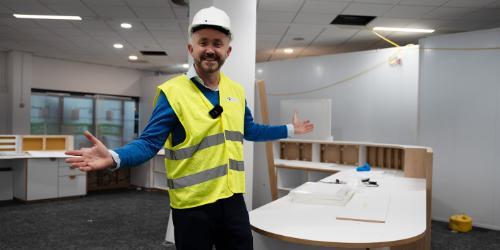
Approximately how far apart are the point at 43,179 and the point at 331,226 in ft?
18.9

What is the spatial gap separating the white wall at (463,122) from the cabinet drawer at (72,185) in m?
5.56

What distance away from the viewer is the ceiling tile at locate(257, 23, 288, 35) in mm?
5893

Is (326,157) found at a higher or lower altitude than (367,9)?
lower

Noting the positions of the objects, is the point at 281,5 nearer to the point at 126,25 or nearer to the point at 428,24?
the point at 428,24

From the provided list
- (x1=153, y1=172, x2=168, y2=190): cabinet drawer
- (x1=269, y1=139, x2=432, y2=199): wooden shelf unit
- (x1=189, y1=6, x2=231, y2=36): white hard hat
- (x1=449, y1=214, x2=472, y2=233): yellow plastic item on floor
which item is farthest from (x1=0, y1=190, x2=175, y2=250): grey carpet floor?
(x1=449, y1=214, x2=472, y2=233): yellow plastic item on floor

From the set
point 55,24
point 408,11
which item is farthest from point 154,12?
point 408,11

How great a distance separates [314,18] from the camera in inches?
216

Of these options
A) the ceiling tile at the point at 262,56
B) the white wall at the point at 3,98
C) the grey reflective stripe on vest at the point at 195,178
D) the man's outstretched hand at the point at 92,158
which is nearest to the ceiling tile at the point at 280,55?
the ceiling tile at the point at 262,56

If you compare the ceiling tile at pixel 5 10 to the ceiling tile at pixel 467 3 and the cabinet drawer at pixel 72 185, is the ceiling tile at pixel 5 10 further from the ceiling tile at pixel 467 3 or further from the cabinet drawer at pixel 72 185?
the ceiling tile at pixel 467 3

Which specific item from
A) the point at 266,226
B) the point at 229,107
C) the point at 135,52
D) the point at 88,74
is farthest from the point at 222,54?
the point at 88,74

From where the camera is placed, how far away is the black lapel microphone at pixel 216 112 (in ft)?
4.57

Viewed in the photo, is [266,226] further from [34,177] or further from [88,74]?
[88,74]

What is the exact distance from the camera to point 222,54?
55.5 inches

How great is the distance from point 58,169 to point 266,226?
217 inches
